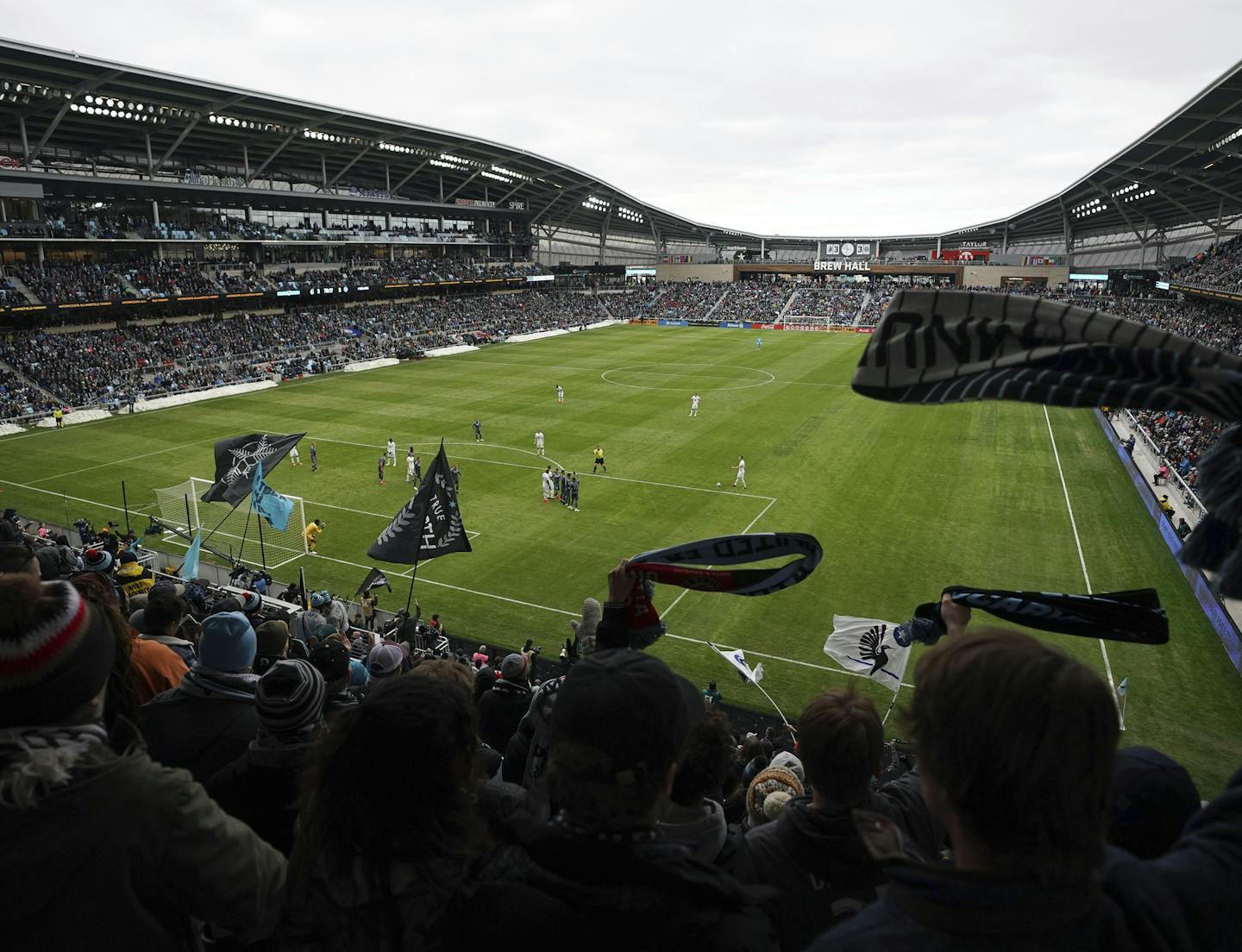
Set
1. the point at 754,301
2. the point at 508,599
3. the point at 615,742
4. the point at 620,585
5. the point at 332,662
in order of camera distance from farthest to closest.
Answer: the point at 754,301
the point at 508,599
the point at 332,662
the point at 620,585
the point at 615,742

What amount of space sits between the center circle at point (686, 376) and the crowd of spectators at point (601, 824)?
49.5 m

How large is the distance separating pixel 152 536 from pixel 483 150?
59.8m

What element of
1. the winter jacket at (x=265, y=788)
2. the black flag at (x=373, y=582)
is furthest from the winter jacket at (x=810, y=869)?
the black flag at (x=373, y=582)

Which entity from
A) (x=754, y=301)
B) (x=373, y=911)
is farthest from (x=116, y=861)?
(x=754, y=301)

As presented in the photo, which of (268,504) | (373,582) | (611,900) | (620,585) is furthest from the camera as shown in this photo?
(268,504)

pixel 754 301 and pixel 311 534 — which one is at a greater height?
pixel 754 301

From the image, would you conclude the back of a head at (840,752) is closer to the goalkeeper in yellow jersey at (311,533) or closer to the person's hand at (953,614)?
the person's hand at (953,614)

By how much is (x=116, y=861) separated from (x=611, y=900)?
156cm

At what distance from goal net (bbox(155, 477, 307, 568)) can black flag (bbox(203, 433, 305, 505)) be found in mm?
2905

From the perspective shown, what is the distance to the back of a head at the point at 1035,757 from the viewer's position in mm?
1789

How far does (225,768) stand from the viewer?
3889mm

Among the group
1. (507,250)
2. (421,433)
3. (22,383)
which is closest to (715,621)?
(421,433)

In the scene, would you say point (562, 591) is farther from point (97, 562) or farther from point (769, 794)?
point (769, 794)

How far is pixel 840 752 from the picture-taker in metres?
3.43
